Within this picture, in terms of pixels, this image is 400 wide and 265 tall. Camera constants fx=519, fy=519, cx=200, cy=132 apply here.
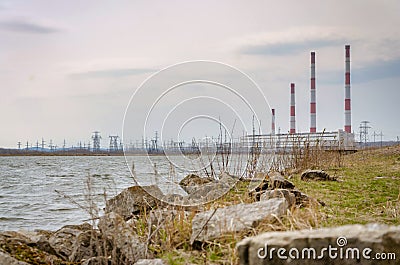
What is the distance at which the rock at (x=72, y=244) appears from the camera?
5.96m

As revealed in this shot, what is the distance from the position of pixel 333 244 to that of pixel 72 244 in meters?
3.65

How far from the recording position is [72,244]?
20.7 ft

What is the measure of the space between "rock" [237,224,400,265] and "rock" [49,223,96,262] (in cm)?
264

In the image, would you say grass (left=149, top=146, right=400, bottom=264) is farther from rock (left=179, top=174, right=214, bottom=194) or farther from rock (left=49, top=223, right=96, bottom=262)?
rock (left=49, top=223, right=96, bottom=262)

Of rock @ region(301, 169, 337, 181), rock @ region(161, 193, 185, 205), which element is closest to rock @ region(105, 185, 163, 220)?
rock @ region(161, 193, 185, 205)

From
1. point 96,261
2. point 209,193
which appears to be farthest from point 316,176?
point 96,261

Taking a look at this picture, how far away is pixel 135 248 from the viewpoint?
5.66 m

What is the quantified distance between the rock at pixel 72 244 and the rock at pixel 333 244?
2.64 m

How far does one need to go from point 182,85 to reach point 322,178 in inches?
190

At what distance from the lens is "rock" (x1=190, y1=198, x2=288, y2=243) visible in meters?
5.18

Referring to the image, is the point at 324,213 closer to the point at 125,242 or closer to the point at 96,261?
the point at 125,242

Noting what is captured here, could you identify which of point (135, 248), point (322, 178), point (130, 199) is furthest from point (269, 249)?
point (322, 178)

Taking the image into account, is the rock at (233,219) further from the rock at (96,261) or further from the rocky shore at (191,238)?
the rock at (96,261)

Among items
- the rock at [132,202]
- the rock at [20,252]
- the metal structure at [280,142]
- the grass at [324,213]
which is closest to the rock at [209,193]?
the grass at [324,213]
